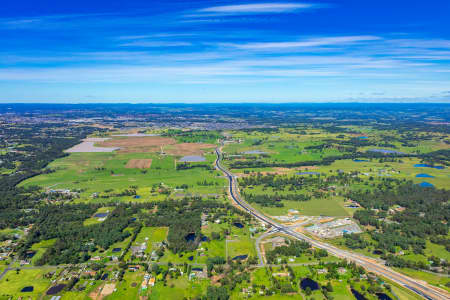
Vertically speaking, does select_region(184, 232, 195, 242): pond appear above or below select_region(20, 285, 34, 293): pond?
above

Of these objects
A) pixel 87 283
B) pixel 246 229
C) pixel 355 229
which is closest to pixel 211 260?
pixel 246 229

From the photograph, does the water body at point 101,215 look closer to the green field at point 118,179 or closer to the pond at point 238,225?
the green field at point 118,179

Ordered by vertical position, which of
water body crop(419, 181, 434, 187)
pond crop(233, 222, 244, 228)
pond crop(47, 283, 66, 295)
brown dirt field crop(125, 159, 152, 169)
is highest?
brown dirt field crop(125, 159, 152, 169)

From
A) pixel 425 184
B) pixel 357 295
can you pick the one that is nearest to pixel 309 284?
pixel 357 295

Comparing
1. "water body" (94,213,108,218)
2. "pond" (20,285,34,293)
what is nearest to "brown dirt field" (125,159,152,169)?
"water body" (94,213,108,218)

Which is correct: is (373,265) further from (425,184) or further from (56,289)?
(425,184)

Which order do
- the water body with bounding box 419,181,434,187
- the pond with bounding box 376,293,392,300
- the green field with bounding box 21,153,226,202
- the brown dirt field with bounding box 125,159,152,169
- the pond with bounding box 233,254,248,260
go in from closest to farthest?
the pond with bounding box 376,293,392,300 → the pond with bounding box 233,254,248,260 → the green field with bounding box 21,153,226,202 → the water body with bounding box 419,181,434,187 → the brown dirt field with bounding box 125,159,152,169

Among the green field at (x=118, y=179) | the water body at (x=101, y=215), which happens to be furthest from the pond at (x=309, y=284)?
the water body at (x=101, y=215)

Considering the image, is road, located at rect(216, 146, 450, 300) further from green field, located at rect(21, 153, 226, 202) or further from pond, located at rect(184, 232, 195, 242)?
green field, located at rect(21, 153, 226, 202)
